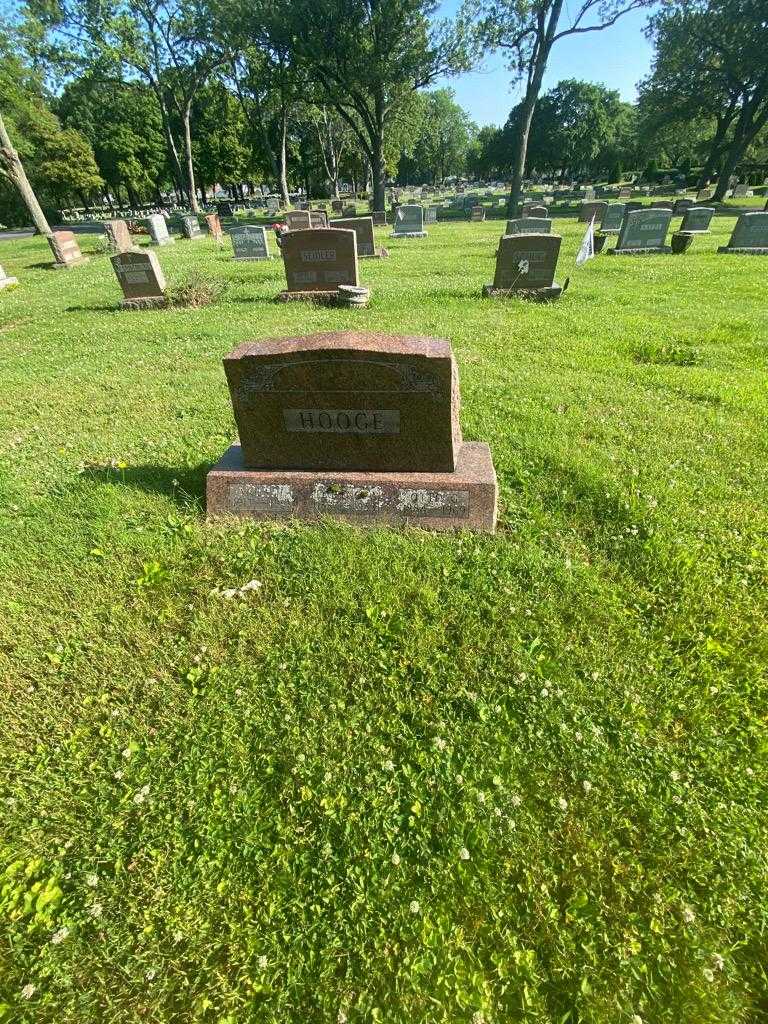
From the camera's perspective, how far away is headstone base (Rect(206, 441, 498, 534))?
3.76m

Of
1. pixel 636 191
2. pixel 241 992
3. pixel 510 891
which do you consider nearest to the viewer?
pixel 241 992

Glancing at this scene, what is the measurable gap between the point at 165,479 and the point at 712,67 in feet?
156

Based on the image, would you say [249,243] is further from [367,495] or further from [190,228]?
[367,495]

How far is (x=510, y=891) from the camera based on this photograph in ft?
6.44

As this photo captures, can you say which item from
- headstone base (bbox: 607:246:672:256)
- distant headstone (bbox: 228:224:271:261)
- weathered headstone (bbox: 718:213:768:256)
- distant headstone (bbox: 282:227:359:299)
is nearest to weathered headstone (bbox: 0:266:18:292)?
distant headstone (bbox: 228:224:271:261)

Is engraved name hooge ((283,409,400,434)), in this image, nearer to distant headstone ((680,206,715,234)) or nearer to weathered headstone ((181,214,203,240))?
distant headstone ((680,206,715,234))

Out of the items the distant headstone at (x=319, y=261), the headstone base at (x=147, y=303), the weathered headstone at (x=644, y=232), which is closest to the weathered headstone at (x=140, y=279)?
the headstone base at (x=147, y=303)

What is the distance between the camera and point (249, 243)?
62.0 ft

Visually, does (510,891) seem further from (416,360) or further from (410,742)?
(416,360)

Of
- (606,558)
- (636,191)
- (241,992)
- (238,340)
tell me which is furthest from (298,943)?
(636,191)

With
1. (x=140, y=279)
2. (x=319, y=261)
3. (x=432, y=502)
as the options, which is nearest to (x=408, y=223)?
(x=319, y=261)

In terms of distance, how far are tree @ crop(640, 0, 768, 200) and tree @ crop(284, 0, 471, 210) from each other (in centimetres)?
1518

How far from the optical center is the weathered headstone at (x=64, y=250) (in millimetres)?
19469

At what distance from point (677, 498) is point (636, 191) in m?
57.4
